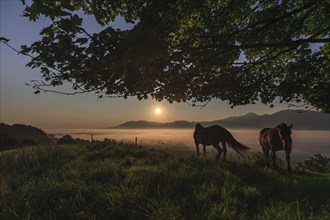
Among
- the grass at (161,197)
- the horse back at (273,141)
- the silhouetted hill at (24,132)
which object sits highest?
the silhouetted hill at (24,132)

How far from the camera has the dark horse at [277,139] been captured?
1498cm

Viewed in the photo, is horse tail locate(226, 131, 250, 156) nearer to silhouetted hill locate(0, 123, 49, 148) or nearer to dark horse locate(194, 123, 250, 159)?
dark horse locate(194, 123, 250, 159)

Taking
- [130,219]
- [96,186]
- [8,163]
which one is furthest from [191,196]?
[8,163]

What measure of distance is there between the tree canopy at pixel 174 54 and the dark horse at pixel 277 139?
73.2 inches

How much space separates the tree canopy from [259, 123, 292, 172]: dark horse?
1858 millimetres

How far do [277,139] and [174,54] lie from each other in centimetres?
1188

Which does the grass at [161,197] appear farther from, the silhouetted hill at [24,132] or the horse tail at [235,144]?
the silhouetted hill at [24,132]

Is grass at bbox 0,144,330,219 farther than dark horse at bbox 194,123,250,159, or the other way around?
dark horse at bbox 194,123,250,159

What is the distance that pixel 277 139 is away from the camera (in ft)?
53.3

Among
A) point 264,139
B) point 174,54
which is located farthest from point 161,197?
point 264,139

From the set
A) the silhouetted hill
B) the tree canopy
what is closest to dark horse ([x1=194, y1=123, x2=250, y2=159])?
the tree canopy

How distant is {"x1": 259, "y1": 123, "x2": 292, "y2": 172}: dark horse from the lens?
49.2 ft

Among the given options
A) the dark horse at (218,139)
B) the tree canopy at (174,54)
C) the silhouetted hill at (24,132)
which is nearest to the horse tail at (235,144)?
the dark horse at (218,139)

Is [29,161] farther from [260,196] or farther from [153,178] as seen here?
[260,196]
